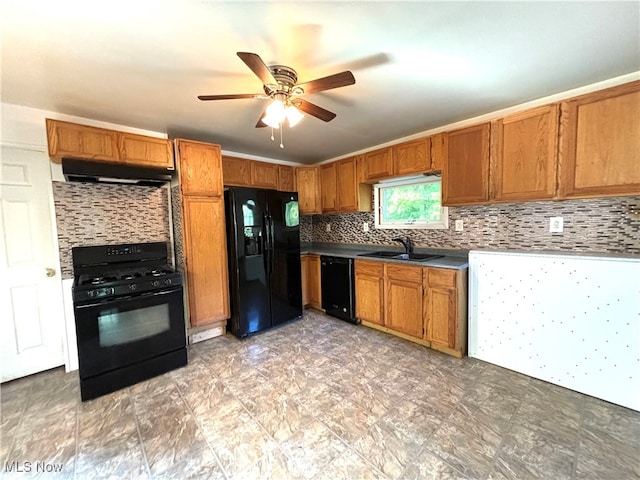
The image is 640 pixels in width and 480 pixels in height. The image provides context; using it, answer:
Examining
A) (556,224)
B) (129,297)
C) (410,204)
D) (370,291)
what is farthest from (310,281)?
(556,224)

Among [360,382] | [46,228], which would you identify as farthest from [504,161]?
[46,228]

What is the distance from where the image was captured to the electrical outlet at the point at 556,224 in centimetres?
227

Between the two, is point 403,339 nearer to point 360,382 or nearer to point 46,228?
point 360,382

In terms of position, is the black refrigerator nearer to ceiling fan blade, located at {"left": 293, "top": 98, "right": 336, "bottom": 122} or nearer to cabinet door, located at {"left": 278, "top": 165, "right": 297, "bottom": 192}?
cabinet door, located at {"left": 278, "top": 165, "right": 297, "bottom": 192}

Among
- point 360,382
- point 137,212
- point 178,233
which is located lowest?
point 360,382

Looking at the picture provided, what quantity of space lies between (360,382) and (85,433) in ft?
6.06

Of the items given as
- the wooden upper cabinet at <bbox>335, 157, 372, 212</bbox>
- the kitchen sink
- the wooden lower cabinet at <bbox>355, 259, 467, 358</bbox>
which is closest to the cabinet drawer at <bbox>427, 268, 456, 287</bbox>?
the wooden lower cabinet at <bbox>355, 259, 467, 358</bbox>

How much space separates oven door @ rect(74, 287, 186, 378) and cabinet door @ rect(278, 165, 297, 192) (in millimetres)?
2096

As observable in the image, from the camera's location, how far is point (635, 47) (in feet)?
5.31

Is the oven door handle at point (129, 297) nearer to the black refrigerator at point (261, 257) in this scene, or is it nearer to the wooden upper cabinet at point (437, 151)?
the black refrigerator at point (261, 257)

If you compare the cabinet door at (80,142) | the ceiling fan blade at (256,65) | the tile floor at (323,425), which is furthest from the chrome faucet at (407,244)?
the cabinet door at (80,142)

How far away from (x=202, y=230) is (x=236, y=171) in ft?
3.45

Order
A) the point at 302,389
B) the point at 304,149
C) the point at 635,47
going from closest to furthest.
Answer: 1. the point at 635,47
2. the point at 302,389
3. the point at 304,149

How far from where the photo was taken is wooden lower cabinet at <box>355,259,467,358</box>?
2.49 meters
